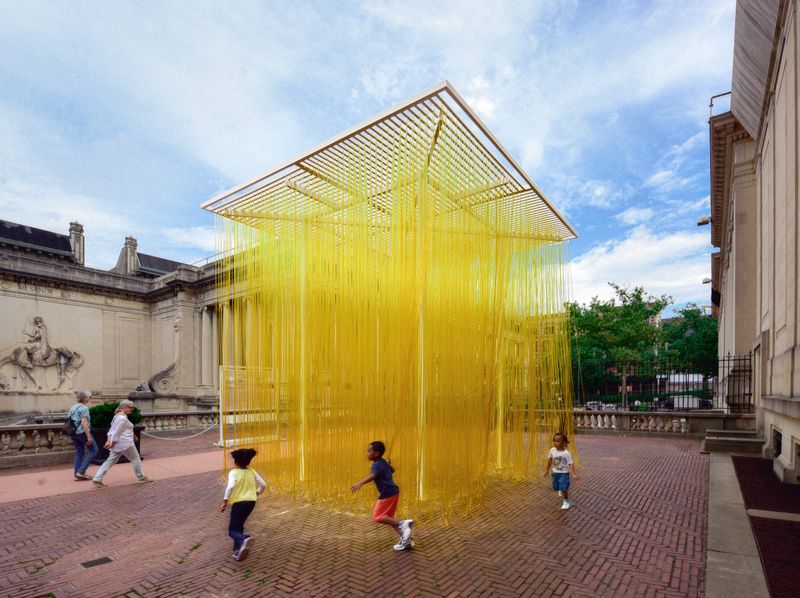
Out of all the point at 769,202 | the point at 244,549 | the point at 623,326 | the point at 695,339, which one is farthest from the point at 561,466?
the point at 695,339

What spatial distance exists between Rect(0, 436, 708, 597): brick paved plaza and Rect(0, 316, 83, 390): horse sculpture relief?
68.3ft

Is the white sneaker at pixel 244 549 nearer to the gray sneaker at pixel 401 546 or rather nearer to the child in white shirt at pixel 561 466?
the gray sneaker at pixel 401 546

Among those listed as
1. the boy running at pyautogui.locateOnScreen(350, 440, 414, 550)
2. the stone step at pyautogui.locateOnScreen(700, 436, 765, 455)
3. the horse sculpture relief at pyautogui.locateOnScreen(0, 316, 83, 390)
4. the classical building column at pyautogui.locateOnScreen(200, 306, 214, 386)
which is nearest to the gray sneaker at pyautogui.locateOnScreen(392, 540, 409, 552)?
the boy running at pyautogui.locateOnScreen(350, 440, 414, 550)

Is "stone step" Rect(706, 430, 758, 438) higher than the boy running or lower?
lower

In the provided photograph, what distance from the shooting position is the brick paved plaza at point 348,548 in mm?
3996

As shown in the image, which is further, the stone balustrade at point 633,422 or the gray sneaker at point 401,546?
the stone balustrade at point 633,422

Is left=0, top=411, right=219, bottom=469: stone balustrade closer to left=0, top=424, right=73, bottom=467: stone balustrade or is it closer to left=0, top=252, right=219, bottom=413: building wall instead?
left=0, top=424, right=73, bottom=467: stone balustrade

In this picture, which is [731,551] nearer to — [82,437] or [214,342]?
[82,437]

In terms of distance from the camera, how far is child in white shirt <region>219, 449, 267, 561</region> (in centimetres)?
456

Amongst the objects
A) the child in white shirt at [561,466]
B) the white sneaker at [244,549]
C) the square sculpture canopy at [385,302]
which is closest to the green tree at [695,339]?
the child in white shirt at [561,466]

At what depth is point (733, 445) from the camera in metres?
10.8

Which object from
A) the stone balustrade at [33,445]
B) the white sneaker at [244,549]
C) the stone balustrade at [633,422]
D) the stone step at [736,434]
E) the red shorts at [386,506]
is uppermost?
the red shorts at [386,506]

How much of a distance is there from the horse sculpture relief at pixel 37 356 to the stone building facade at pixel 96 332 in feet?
0.14

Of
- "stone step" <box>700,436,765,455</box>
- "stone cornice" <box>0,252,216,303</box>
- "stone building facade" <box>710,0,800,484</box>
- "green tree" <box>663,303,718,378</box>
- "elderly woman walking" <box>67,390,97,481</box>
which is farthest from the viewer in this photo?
"green tree" <box>663,303,718,378</box>
